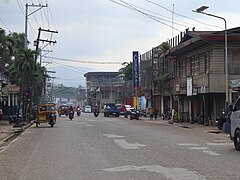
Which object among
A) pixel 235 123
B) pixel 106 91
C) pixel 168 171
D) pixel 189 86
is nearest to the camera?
pixel 168 171

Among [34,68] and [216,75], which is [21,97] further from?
[216,75]

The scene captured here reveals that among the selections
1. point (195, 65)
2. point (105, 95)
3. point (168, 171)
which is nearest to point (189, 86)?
point (195, 65)

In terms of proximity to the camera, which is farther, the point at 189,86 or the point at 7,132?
the point at 189,86

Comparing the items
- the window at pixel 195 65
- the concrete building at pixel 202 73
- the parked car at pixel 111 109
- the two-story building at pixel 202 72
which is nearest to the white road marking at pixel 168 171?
the concrete building at pixel 202 73

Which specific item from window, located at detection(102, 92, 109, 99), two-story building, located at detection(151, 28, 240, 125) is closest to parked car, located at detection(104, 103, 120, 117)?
two-story building, located at detection(151, 28, 240, 125)

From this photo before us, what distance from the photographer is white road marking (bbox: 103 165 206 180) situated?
10.8 m

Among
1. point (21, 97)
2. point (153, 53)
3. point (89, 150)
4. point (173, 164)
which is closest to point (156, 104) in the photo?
point (153, 53)

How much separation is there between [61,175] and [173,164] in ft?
11.2

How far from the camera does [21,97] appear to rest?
42.7 meters

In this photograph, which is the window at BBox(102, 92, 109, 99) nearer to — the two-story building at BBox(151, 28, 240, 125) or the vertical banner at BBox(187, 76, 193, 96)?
the two-story building at BBox(151, 28, 240, 125)

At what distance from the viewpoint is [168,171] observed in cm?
1180

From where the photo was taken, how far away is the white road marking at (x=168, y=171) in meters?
10.8

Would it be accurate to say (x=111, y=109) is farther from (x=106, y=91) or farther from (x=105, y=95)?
(x=105, y=95)

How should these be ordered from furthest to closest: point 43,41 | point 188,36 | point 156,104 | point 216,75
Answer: point 156,104
point 43,41
point 188,36
point 216,75
